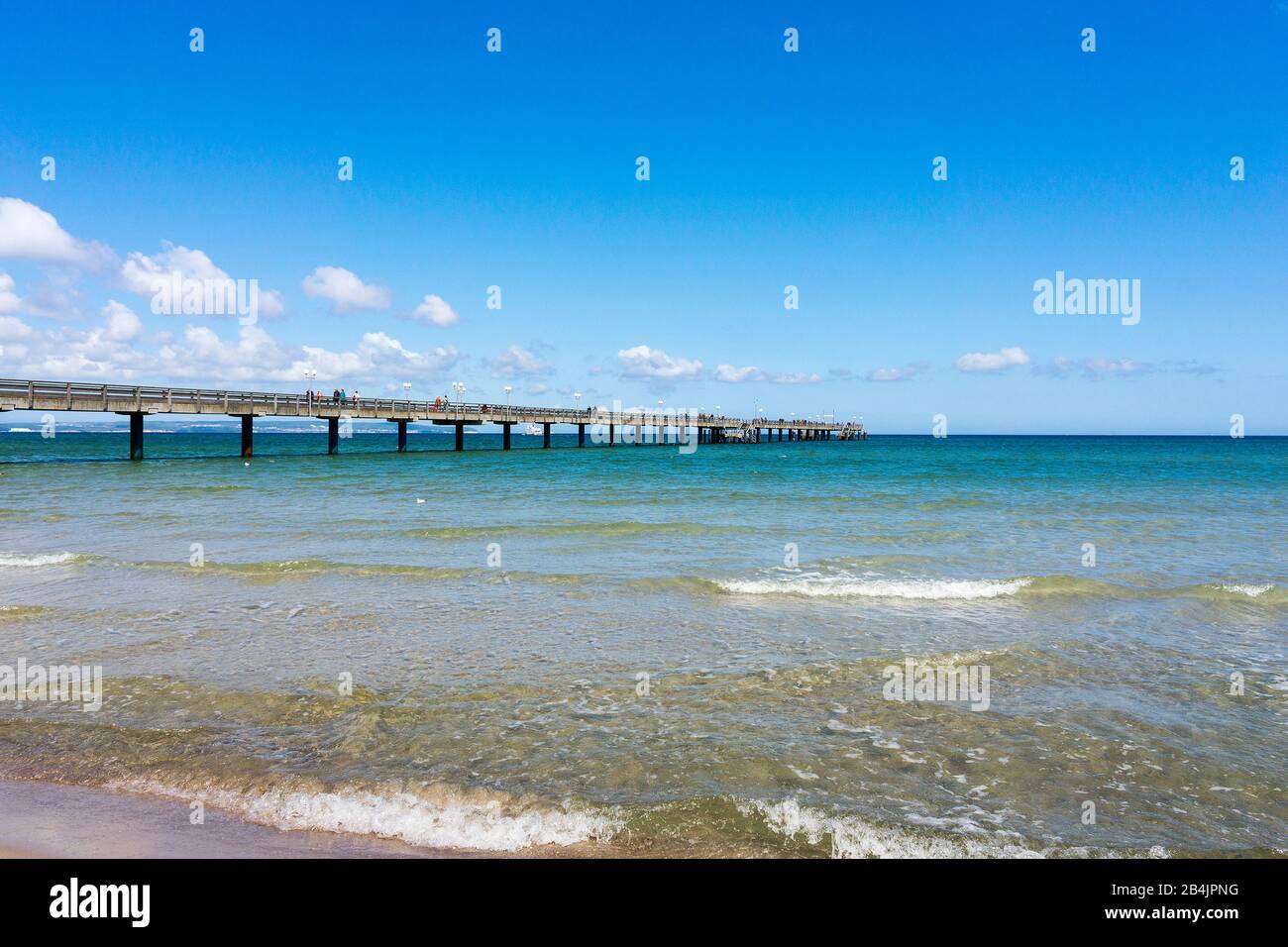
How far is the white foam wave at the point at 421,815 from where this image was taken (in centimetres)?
431

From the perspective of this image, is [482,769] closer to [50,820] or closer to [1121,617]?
[50,820]

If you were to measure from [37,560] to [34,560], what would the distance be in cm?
5

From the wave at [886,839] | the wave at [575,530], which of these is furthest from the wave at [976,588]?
the wave at [886,839]

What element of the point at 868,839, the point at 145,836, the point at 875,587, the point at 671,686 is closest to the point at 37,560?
the point at 145,836

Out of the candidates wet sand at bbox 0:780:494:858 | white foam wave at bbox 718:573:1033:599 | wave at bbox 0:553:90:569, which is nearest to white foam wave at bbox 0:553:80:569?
wave at bbox 0:553:90:569

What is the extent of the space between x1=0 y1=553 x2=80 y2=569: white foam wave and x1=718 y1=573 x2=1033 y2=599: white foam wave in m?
11.7

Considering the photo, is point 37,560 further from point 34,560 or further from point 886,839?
point 886,839

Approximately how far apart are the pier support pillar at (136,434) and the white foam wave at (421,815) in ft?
147

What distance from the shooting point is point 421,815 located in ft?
14.9

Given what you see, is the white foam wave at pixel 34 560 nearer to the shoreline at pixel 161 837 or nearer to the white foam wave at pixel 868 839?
the shoreline at pixel 161 837
